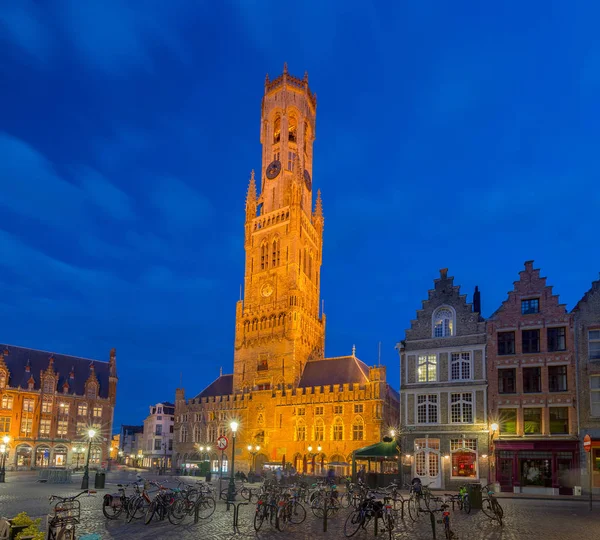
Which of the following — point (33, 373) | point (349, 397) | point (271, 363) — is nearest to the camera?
point (349, 397)

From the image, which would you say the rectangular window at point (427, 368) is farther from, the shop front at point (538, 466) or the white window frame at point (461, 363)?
the shop front at point (538, 466)

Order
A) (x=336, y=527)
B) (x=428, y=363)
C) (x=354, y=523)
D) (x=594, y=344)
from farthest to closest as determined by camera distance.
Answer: (x=428, y=363), (x=594, y=344), (x=336, y=527), (x=354, y=523)

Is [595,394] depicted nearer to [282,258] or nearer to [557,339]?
[557,339]

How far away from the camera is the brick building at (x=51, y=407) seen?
244 feet

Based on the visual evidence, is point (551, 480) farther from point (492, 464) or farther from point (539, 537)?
point (539, 537)

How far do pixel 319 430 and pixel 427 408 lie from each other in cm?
2364

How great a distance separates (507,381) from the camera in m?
39.2

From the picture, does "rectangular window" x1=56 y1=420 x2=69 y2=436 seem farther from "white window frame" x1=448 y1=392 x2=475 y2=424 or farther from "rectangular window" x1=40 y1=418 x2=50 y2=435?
"white window frame" x1=448 y1=392 x2=475 y2=424

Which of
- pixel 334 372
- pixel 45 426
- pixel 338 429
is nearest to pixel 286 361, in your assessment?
pixel 334 372

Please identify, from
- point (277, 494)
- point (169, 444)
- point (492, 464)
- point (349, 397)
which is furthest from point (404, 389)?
point (169, 444)

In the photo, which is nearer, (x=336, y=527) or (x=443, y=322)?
(x=336, y=527)

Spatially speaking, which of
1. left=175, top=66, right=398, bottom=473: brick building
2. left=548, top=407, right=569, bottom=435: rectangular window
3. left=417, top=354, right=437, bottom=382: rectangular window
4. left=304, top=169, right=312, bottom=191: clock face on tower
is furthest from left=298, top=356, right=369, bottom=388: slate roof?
left=548, top=407, right=569, bottom=435: rectangular window

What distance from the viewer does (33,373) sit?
258ft

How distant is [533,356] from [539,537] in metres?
23.4
